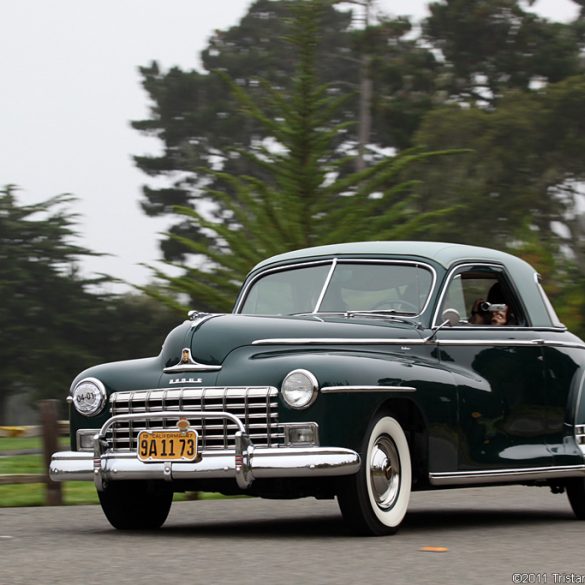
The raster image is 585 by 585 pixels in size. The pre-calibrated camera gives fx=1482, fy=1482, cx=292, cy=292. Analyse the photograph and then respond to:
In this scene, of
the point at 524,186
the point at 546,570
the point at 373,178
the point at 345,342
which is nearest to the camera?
the point at 546,570

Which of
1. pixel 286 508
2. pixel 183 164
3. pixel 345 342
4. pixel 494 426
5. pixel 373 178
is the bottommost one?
pixel 286 508

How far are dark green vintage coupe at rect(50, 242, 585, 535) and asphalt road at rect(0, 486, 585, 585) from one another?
1.16 ft

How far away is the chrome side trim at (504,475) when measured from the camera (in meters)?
9.83

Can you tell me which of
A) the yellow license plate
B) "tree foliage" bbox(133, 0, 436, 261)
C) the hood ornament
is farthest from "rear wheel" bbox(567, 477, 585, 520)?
"tree foliage" bbox(133, 0, 436, 261)

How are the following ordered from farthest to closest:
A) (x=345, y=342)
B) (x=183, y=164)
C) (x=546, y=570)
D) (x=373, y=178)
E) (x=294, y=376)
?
1. (x=183, y=164)
2. (x=373, y=178)
3. (x=345, y=342)
4. (x=294, y=376)
5. (x=546, y=570)

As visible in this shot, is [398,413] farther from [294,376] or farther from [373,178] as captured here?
[373,178]

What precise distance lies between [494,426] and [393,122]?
1799 inches

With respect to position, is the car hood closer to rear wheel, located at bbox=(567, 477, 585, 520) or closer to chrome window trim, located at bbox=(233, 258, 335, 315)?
chrome window trim, located at bbox=(233, 258, 335, 315)

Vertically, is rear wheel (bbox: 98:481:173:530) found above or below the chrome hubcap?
below

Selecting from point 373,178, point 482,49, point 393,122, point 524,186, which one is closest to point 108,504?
point 373,178

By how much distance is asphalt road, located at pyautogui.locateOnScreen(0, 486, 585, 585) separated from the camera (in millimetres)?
7312

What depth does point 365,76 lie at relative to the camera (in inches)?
2197

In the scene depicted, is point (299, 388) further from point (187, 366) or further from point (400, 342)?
point (400, 342)

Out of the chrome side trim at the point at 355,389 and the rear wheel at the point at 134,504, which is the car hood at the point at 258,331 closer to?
the chrome side trim at the point at 355,389
